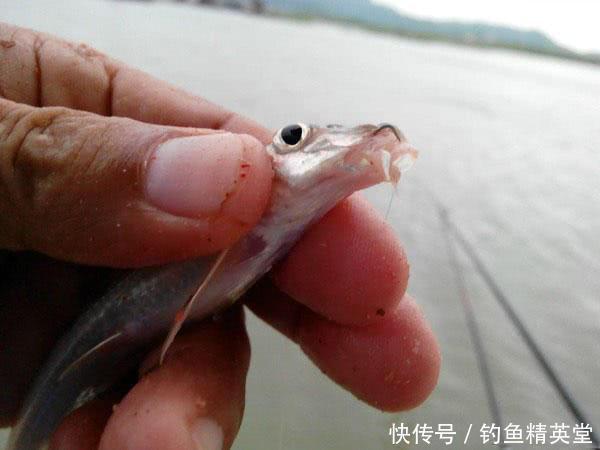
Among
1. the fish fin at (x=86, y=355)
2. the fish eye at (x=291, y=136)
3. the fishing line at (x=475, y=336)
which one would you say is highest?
the fish eye at (x=291, y=136)

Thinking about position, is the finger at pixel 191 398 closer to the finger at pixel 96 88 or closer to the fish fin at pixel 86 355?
the fish fin at pixel 86 355

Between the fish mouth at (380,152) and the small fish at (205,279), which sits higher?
the fish mouth at (380,152)

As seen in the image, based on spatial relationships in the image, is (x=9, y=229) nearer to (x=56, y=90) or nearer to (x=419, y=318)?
(x=56, y=90)

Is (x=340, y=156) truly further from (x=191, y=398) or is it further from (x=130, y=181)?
(x=191, y=398)

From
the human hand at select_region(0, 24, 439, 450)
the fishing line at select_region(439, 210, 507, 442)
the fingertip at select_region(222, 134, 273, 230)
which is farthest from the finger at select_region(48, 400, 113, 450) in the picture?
the fishing line at select_region(439, 210, 507, 442)

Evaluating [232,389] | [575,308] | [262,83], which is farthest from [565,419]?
[262,83]

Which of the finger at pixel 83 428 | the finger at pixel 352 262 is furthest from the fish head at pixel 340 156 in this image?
the finger at pixel 83 428

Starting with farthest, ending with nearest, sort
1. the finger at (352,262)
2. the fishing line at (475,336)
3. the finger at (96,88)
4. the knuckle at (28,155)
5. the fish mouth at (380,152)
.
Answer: the fishing line at (475,336)
the finger at (96,88)
the finger at (352,262)
the knuckle at (28,155)
the fish mouth at (380,152)
